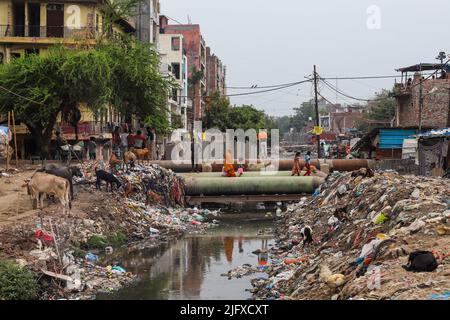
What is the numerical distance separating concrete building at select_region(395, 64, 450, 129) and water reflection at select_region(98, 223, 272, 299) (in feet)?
80.6

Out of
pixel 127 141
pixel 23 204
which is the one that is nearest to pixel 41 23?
pixel 127 141

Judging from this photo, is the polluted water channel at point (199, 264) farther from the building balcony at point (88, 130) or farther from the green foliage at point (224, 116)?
the green foliage at point (224, 116)

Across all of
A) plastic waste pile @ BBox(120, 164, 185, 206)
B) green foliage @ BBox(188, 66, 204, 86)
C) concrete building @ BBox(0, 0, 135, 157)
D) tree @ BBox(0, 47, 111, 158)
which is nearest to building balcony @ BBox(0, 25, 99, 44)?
concrete building @ BBox(0, 0, 135, 157)

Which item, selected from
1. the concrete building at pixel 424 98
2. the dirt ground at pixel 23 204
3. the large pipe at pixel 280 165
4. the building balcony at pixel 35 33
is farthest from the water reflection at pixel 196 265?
the concrete building at pixel 424 98

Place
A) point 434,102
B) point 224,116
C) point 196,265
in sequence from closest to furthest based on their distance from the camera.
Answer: point 196,265, point 434,102, point 224,116

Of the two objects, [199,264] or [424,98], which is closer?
[199,264]

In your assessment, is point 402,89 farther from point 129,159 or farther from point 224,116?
point 129,159

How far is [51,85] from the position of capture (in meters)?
28.0

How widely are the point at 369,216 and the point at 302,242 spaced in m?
2.63

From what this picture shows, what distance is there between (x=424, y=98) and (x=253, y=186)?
67.9 feet

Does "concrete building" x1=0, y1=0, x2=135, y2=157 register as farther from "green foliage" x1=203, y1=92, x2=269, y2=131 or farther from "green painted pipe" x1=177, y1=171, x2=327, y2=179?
"green foliage" x1=203, y1=92, x2=269, y2=131

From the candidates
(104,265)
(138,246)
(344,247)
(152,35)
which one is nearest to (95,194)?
(138,246)

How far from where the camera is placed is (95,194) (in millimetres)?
21750
